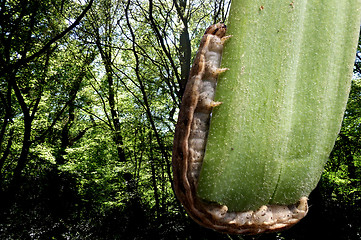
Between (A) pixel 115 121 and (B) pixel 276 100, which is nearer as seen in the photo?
(B) pixel 276 100

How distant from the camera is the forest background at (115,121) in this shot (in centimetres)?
497

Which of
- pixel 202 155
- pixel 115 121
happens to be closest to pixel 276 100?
pixel 202 155

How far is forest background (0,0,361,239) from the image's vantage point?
16.3 ft

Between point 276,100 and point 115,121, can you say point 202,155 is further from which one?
point 115,121

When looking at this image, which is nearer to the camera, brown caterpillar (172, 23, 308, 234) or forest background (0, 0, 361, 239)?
brown caterpillar (172, 23, 308, 234)

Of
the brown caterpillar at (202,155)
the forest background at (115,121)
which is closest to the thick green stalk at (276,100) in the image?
the brown caterpillar at (202,155)

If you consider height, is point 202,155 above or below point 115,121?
below

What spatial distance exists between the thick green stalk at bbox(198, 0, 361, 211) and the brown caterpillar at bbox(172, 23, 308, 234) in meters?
0.01

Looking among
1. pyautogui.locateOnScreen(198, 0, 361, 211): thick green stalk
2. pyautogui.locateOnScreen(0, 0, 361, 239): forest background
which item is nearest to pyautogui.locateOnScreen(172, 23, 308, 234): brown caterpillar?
pyautogui.locateOnScreen(198, 0, 361, 211): thick green stalk

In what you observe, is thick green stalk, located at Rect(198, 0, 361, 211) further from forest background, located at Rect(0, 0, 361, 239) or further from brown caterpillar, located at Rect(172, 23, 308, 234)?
forest background, located at Rect(0, 0, 361, 239)

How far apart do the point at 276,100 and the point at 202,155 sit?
149 millimetres

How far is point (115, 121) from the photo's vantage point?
32.4ft

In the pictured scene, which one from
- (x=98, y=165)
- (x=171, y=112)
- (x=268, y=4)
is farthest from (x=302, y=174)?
(x=98, y=165)

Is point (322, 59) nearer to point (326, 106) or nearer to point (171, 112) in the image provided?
point (326, 106)
